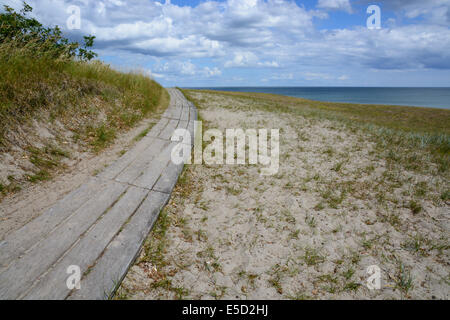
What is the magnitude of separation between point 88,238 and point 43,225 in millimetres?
703

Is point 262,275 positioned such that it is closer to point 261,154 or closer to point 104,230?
point 104,230

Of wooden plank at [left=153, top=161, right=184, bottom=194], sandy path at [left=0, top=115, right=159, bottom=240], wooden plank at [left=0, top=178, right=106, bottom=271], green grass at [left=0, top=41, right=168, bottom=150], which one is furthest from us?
green grass at [left=0, top=41, right=168, bottom=150]

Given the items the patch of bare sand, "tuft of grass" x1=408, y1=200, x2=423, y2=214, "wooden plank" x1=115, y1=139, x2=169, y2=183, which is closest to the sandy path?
"wooden plank" x1=115, y1=139, x2=169, y2=183

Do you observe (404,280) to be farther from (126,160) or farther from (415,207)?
(126,160)

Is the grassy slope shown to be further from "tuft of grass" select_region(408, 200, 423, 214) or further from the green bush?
"tuft of grass" select_region(408, 200, 423, 214)

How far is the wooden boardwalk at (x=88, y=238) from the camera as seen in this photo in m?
2.34

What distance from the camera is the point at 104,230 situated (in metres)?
3.15

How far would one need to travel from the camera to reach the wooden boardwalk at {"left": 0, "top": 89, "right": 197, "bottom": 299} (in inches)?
92.1

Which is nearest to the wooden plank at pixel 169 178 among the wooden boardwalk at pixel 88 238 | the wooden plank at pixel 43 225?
the wooden boardwalk at pixel 88 238

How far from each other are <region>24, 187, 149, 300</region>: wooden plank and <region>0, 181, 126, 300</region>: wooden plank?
0.10m
